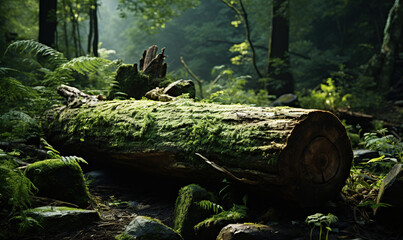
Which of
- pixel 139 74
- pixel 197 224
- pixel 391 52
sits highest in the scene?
pixel 391 52

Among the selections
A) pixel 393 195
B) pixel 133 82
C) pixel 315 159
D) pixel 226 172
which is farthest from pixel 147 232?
pixel 133 82

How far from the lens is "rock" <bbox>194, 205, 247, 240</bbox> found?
2375 mm

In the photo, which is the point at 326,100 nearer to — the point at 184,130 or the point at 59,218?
Result: the point at 184,130

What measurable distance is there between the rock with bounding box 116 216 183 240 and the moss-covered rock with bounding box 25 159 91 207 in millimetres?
824

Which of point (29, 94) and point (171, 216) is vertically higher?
point (29, 94)

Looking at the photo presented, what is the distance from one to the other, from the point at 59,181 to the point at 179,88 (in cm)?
265

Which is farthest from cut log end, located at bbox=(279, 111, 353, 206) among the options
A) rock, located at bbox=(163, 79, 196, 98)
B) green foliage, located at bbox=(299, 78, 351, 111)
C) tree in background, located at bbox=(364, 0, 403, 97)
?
tree in background, located at bbox=(364, 0, 403, 97)

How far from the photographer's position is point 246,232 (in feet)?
7.03

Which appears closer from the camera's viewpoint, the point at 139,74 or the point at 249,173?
the point at 249,173

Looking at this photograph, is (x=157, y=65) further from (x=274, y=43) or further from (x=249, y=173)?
(x=274, y=43)

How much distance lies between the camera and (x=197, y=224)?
98.1 inches

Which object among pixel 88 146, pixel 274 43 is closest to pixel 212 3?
pixel 274 43

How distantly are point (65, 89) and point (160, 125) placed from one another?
9.23 ft

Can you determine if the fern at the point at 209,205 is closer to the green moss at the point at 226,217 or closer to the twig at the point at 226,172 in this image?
the green moss at the point at 226,217
